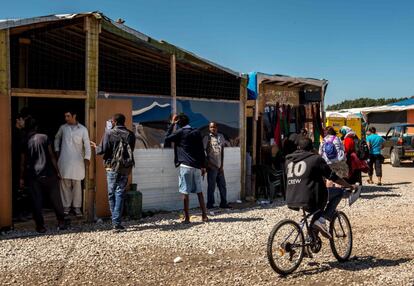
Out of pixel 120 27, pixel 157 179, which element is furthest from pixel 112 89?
pixel 157 179

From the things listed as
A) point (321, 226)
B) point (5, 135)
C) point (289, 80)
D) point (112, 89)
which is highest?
point (289, 80)

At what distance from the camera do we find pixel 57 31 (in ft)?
29.5

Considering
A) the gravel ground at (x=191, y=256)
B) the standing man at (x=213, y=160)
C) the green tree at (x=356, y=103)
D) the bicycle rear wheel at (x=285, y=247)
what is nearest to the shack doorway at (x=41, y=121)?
the gravel ground at (x=191, y=256)

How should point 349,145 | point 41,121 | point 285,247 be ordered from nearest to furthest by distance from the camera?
point 285,247 → point 41,121 → point 349,145

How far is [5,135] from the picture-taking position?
776 cm

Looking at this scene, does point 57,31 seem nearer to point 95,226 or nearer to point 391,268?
point 95,226

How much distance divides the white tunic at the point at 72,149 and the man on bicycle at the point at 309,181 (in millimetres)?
3992

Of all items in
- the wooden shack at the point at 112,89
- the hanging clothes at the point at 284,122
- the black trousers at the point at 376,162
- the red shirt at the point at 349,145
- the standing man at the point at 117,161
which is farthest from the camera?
the black trousers at the point at 376,162

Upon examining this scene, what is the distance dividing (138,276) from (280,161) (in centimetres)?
733

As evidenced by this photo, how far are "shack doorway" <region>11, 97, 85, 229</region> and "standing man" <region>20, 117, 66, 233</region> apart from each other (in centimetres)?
54

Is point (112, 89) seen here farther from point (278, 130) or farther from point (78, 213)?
point (278, 130)

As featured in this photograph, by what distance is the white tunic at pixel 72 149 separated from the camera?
827 cm

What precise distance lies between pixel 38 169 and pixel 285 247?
161 inches

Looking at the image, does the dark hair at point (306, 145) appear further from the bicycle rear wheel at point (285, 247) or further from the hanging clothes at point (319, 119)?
the hanging clothes at point (319, 119)
